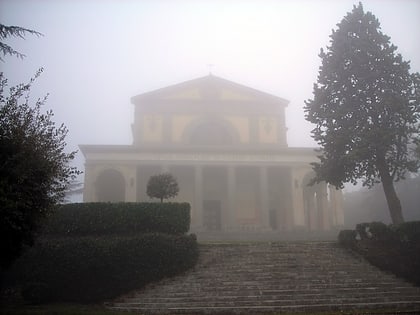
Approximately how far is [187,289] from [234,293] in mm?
1661

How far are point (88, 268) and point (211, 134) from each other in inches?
869

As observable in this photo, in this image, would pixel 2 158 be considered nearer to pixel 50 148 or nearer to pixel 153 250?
pixel 50 148

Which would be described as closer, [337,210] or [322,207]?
[337,210]

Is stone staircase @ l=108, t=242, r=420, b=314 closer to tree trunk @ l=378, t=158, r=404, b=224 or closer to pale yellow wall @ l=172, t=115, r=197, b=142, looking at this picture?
tree trunk @ l=378, t=158, r=404, b=224

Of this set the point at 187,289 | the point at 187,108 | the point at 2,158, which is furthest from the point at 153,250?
the point at 187,108

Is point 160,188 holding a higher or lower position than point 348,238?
higher

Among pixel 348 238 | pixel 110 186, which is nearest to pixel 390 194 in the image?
pixel 348 238

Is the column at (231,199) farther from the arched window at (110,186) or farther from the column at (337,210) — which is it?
the arched window at (110,186)

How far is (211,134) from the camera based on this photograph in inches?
1416

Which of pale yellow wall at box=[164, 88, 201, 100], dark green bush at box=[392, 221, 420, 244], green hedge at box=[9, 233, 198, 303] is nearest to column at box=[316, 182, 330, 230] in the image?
pale yellow wall at box=[164, 88, 201, 100]

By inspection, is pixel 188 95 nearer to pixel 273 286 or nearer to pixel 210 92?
pixel 210 92

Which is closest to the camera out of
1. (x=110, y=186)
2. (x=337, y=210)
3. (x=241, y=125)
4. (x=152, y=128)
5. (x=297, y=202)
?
(x=297, y=202)

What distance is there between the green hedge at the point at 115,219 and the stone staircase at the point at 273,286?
2.04 m

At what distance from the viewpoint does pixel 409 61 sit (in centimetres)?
2111
